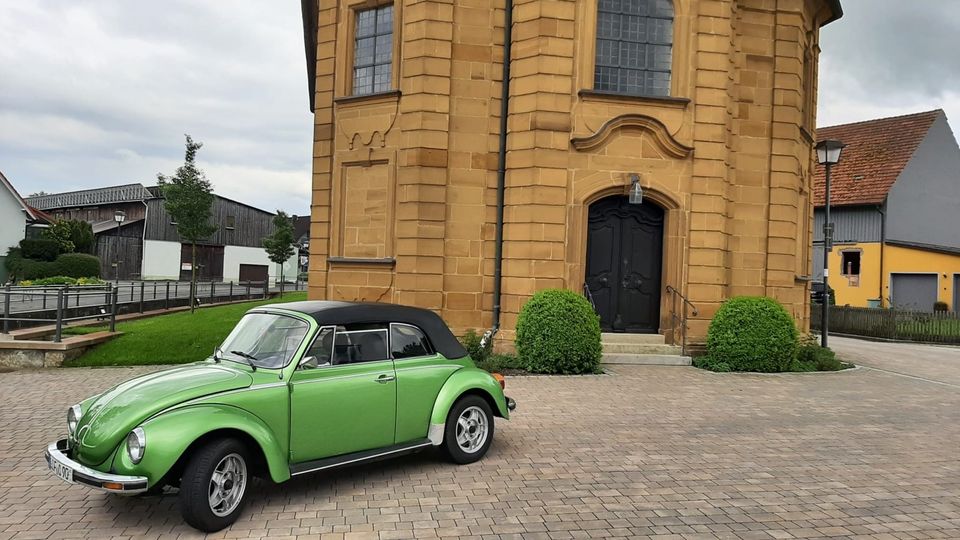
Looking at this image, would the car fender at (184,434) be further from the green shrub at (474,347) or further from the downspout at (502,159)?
the downspout at (502,159)

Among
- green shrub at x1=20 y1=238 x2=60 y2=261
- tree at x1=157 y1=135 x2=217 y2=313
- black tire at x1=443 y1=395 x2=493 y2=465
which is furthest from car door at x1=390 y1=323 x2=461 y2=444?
green shrub at x1=20 y1=238 x2=60 y2=261

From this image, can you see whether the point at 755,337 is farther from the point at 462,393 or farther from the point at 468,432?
the point at 462,393

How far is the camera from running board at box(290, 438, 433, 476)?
16.3 ft

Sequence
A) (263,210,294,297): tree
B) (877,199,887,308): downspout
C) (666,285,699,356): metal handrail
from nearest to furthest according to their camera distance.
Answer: (666,285,699,356): metal handrail
(877,199,887,308): downspout
(263,210,294,297): tree

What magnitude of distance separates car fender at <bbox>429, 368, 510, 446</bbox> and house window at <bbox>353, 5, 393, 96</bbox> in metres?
9.63

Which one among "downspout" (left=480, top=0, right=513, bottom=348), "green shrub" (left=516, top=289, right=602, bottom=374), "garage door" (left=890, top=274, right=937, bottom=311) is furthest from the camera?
"garage door" (left=890, top=274, right=937, bottom=311)

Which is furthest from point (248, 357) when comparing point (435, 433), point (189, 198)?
point (189, 198)

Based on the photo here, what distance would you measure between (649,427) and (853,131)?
1439 inches

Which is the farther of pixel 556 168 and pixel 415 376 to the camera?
pixel 556 168

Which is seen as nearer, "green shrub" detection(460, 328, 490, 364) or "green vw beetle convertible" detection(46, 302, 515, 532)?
"green vw beetle convertible" detection(46, 302, 515, 532)

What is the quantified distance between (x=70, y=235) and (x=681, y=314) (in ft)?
127

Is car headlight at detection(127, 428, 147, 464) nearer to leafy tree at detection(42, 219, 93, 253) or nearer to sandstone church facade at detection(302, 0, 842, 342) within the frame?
sandstone church facade at detection(302, 0, 842, 342)

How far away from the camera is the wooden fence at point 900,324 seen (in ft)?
71.8

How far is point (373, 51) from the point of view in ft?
48.1
